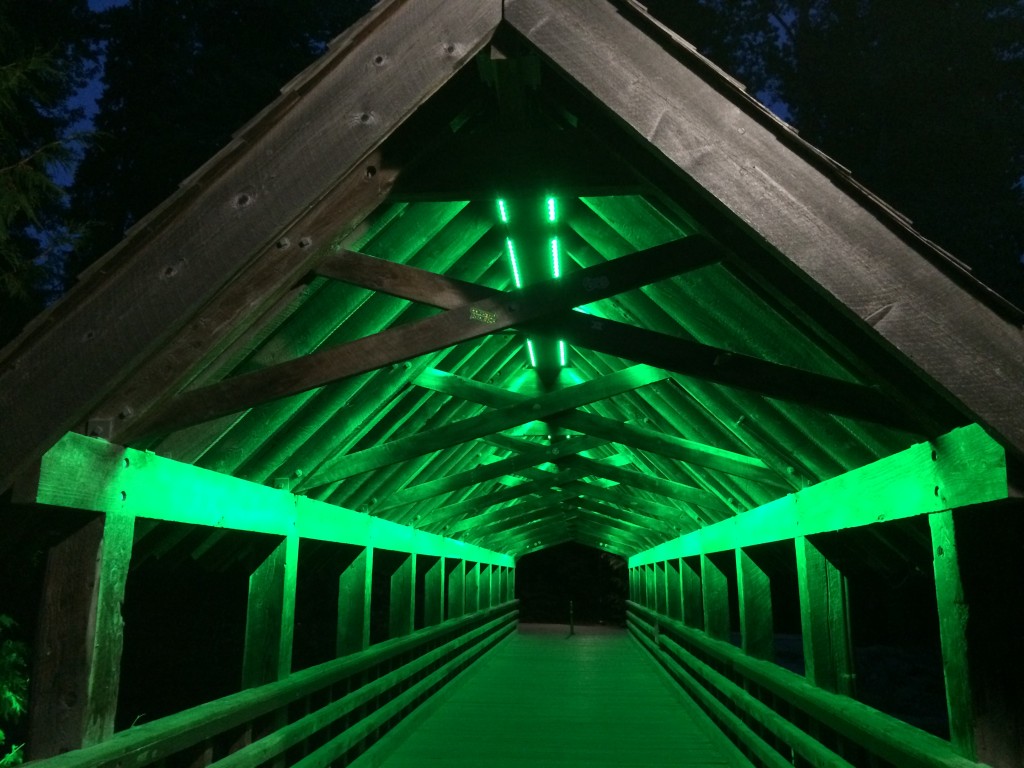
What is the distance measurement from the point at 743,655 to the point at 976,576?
4.39 metres

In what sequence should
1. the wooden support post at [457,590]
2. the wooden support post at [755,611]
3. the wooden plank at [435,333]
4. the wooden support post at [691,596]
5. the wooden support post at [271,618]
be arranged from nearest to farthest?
the wooden plank at [435,333], the wooden support post at [271,618], the wooden support post at [755,611], the wooden support post at [691,596], the wooden support post at [457,590]

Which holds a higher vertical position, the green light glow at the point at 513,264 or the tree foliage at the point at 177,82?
the tree foliage at the point at 177,82

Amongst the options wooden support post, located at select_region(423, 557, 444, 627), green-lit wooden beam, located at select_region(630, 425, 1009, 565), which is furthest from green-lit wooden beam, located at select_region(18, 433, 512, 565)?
wooden support post, located at select_region(423, 557, 444, 627)

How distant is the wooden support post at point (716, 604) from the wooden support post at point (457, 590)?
5.89m

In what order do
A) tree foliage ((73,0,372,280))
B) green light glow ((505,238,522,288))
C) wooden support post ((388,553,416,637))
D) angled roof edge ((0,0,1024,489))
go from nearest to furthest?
angled roof edge ((0,0,1024,489)) → green light glow ((505,238,522,288)) → wooden support post ((388,553,416,637)) → tree foliage ((73,0,372,280))

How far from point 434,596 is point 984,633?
32.8ft

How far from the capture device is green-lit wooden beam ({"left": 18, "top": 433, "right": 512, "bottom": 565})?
3182mm

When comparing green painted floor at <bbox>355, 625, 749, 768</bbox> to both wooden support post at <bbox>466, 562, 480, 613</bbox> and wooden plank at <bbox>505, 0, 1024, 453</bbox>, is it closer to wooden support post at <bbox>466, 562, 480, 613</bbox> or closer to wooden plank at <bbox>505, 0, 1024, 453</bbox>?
wooden support post at <bbox>466, 562, 480, 613</bbox>

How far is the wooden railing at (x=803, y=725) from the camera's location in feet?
11.0

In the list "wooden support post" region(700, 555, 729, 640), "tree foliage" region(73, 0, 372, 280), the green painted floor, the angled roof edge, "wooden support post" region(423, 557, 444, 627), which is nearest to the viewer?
the angled roof edge

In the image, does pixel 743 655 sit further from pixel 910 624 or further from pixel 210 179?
pixel 910 624

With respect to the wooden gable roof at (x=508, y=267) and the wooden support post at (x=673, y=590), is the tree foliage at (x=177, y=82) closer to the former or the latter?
the wooden support post at (x=673, y=590)

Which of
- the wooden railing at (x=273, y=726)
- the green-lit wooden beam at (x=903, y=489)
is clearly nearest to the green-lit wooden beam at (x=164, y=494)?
the wooden railing at (x=273, y=726)

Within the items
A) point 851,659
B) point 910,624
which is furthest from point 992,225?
point 851,659
